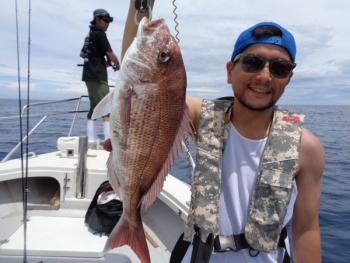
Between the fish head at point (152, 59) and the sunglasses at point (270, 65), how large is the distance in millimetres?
424

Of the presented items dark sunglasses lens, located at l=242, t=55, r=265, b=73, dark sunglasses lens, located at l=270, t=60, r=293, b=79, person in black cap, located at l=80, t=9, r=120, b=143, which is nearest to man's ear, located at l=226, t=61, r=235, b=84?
dark sunglasses lens, located at l=242, t=55, r=265, b=73

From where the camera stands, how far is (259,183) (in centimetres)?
184

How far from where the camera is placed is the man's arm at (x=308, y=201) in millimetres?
1899

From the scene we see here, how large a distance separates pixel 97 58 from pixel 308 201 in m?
3.93

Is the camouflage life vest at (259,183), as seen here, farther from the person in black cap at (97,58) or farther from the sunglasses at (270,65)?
the person in black cap at (97,58)

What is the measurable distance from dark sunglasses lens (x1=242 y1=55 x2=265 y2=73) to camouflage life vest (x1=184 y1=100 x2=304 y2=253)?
0.37 metres

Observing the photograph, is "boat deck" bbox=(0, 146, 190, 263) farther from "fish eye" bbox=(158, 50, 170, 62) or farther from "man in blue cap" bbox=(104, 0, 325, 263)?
"fish eye" bbox=(158, 50, 170, 62)

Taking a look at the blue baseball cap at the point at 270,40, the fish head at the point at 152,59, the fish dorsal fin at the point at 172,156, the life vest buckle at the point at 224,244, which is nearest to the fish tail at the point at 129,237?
the fish dorsal fin at the point at 172,156

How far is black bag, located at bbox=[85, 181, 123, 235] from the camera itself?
3424mm

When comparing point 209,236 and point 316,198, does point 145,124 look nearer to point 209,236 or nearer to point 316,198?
point 209,236

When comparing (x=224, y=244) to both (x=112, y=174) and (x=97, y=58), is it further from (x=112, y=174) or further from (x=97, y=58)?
(x=97, y=58)

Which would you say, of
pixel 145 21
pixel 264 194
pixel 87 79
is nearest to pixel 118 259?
pixel 264 194

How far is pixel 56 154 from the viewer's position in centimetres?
485

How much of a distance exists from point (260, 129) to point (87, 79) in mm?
3714
